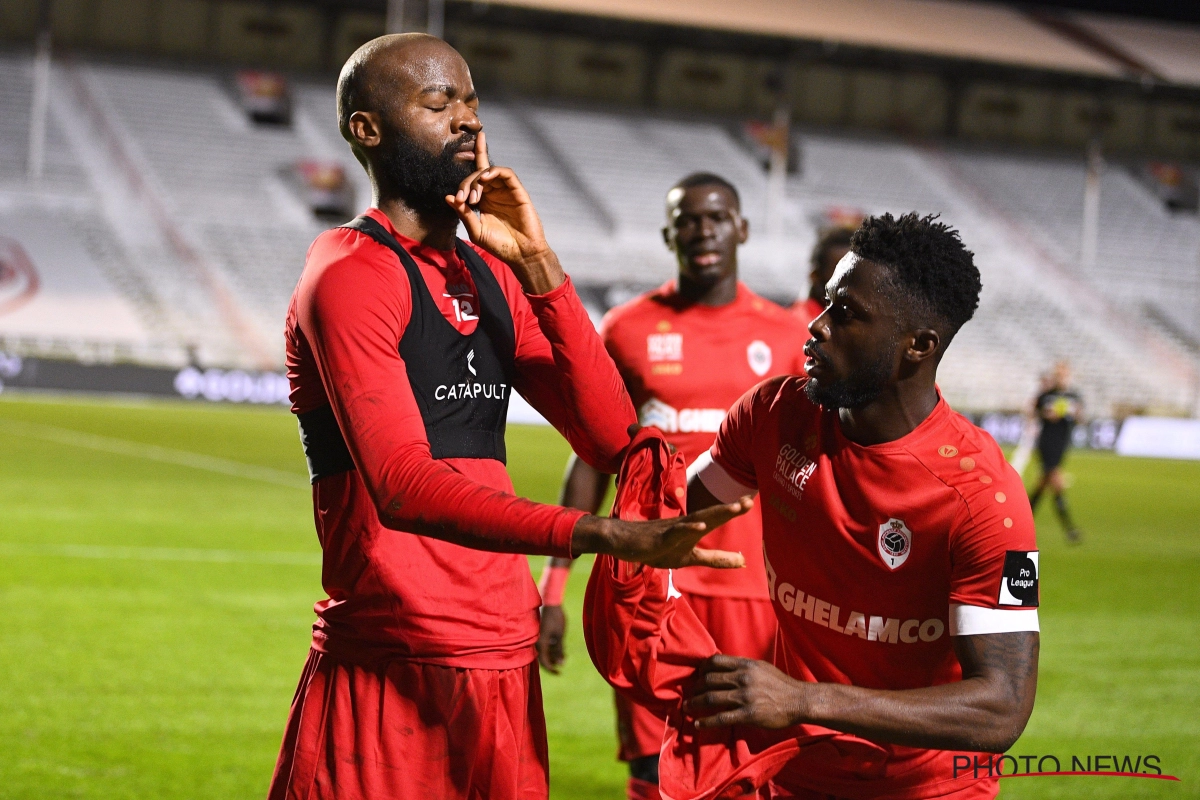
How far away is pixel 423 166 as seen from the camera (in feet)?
8.60

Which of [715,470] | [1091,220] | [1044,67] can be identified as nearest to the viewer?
[715,470]

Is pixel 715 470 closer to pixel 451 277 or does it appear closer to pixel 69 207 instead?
pixel 451 277

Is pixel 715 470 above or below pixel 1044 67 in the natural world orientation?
below

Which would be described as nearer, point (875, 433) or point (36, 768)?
point (875, 433)

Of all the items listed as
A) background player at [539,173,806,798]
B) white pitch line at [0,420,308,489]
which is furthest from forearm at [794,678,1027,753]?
white pitch line at [0,420,308,489]

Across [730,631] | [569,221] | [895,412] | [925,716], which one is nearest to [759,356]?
[730,631]

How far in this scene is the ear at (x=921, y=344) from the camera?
2.85 m

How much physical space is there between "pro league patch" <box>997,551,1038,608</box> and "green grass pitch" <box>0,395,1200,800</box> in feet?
10.2

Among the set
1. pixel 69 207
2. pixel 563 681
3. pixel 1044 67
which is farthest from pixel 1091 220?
pixel 563 681

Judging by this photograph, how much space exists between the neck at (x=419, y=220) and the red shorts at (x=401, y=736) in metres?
0.84

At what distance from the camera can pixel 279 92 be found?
3544 centimetres

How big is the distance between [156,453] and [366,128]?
1532cm

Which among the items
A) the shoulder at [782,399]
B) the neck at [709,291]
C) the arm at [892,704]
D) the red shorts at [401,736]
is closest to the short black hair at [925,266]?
the shoulder at [782,399]

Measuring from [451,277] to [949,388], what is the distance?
30897 millimetres
